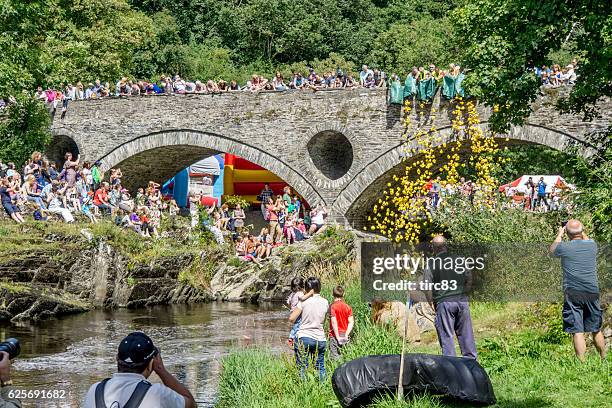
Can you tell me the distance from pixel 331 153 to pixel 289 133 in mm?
1630

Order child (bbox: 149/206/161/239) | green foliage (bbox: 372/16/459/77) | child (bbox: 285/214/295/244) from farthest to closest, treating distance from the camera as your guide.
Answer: green foliage (bbox: 372/16/459/77) → child (bbox: 285/214/295/244) → child (bbox: 149/206/161/239)

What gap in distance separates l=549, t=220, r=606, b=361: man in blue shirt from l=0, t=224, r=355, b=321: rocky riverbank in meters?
11.4

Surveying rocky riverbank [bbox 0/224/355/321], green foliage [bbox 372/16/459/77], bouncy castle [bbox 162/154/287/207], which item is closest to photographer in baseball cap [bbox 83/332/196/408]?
rocky riverbank [bbox 0/224/355/321]

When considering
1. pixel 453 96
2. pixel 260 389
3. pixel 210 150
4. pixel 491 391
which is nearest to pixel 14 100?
pixel 210 150

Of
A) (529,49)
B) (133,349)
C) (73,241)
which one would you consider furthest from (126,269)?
(133,349)

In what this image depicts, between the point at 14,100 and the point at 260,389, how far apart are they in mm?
21371

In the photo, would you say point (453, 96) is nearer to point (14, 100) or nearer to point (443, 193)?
point (443, 193)

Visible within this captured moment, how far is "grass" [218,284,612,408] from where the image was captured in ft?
29.6

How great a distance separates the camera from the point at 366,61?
4947cm

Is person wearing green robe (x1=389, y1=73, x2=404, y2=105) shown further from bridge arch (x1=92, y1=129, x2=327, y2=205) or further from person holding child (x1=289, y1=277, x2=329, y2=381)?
person holding child (x1=289, y1=277, x2=329, y2=381)

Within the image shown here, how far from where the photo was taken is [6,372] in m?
5.80

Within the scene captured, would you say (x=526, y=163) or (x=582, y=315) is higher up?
(x=526, y=163)

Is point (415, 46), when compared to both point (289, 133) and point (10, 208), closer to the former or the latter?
point (289, 133)

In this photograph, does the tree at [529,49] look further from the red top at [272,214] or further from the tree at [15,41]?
the red top at [272,214]
